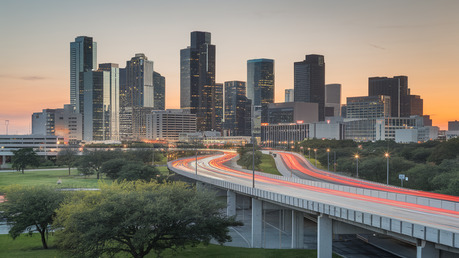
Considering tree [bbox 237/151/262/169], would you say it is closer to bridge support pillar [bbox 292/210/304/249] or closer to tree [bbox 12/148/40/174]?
bridge support pillar [bbox 292/210/304/249]

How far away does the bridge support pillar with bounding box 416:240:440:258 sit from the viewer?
107 ft

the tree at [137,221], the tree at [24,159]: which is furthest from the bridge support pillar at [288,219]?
the tree at [24,159]

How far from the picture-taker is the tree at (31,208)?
5556cm

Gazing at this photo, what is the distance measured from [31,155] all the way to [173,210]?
523 ft

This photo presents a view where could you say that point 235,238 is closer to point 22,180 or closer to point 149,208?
point 149,208

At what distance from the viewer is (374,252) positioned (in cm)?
5384

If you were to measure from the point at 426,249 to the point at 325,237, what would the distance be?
11.7 m

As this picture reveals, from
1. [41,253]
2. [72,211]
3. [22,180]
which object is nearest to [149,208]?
[72,211]

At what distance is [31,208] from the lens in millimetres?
55750

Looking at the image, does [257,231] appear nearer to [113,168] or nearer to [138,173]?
[138,173]

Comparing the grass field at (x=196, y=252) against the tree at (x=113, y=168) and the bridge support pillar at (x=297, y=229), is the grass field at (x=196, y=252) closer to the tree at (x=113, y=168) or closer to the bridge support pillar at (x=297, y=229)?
the bridge support pillar at (x=297, y=229)

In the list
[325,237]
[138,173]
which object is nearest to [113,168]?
[138,173]

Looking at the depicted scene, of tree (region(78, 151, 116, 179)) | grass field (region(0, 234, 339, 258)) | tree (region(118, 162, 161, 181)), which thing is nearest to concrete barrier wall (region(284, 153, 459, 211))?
grass field (region(0, 234, 339, 258))

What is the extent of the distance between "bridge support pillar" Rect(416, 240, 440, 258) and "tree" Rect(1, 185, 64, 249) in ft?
139
